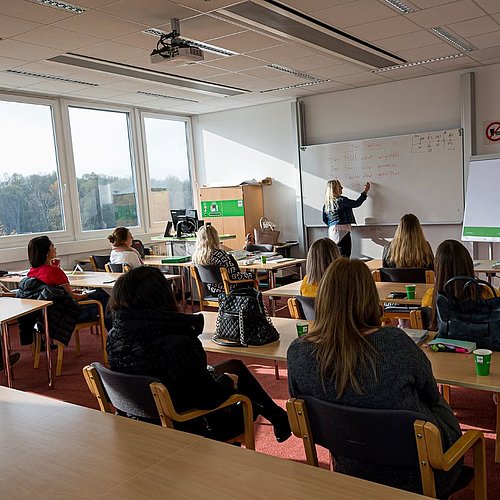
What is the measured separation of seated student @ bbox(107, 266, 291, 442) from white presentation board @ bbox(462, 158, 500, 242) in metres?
5.73

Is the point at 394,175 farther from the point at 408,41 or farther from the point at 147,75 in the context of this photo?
the point at 147,75

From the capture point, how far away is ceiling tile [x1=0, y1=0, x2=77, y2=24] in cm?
436

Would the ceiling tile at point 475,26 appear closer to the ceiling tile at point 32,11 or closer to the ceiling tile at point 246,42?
the ceiling tile at point 246,42

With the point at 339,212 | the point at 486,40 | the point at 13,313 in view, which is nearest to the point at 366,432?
the point at 13,313

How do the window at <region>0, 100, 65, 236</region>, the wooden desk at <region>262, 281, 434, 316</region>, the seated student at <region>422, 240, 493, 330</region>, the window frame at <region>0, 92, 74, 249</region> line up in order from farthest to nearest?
the window frame at <region>0, 92, 74, 249</region>, the window at <region>0, 100, 65, 236</region>, the wooden desk at <region>262, 281, 434, 316</region>, the seated student at <region>422, 240, 493, 330</region>

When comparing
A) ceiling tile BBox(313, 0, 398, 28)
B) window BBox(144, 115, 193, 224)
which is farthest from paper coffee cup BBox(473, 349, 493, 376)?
window BBox(144, 115, 193, 224)

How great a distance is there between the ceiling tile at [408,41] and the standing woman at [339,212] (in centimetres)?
241

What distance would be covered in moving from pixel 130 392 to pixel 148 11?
339 cm

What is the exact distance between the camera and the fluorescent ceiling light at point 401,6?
16.3 feet

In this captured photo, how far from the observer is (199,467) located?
5.18 ft

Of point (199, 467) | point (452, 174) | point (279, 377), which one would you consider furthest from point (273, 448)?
point (452, 174)

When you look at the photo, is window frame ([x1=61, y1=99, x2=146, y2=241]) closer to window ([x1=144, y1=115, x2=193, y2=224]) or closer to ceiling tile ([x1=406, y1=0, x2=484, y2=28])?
window ([x1=144, y1=115, x2=193, y2=224])

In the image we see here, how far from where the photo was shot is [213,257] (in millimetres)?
6188

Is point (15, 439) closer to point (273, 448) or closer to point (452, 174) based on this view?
point (273, 448)
